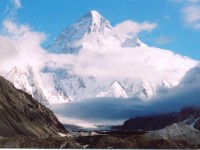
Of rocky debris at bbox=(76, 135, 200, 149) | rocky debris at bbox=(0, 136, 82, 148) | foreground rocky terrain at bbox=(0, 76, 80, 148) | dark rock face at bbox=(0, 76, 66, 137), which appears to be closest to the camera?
rocky debris at bbox=(0, 136, 82, 148)

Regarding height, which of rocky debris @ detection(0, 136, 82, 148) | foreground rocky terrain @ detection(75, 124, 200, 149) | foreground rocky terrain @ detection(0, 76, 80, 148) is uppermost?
foreground rocky terrain @ detection(0, 76, 80, 148)

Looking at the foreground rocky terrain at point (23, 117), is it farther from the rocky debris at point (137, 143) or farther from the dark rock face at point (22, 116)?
the rocky debris at point (137, 143)

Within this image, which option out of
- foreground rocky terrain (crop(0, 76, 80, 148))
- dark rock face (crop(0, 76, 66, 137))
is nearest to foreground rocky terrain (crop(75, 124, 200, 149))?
foreground rocky terrain (crop(0, 76, 80, 148))

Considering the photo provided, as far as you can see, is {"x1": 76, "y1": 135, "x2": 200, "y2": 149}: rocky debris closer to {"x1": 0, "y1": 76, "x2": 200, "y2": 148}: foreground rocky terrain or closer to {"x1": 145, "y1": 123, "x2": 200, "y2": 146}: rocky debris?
{"x1": 0, "y1": 76, "x2": 200, "y2": 148}: foreground rocky terrain

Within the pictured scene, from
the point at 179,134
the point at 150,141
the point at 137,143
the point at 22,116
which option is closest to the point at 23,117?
the point at 22,116

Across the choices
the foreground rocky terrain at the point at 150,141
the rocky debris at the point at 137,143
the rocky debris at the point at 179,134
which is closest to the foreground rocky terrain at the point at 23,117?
the foreground rocky terrain at the point at 150,141

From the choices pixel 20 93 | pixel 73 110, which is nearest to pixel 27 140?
pixel 20 93

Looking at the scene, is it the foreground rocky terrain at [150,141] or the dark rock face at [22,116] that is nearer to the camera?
the foreground rocky terrain at [150,141]

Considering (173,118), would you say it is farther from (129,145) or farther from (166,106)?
(129,145)
